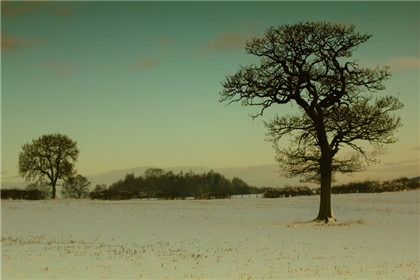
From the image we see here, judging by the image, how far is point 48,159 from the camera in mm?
82500

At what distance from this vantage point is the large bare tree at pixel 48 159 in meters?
81.8

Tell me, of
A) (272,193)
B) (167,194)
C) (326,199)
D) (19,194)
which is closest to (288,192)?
(272,193)

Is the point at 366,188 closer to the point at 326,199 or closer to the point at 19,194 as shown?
the point at 326,199

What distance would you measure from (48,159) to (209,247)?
64.5m

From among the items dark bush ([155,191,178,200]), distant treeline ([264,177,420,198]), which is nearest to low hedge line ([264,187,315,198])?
distant treeline ([264,177,420,198])

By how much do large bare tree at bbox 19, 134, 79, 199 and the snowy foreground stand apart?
1523 inches

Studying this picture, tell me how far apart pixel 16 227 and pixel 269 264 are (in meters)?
22.9

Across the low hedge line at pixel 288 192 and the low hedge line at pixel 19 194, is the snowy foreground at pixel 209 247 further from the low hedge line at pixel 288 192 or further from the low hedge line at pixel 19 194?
the low hedge line at pixel 19 194

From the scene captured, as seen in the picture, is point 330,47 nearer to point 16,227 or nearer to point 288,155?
point 288,155

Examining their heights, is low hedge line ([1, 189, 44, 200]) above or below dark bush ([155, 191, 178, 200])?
above

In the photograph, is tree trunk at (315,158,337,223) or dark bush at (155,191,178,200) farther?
dark bush at (155,191,178,200)

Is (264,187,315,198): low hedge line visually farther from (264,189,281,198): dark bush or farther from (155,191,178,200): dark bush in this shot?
(155,191,178,200): dark bush

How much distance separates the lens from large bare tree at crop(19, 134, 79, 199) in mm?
81756

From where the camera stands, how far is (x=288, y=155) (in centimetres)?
3562
